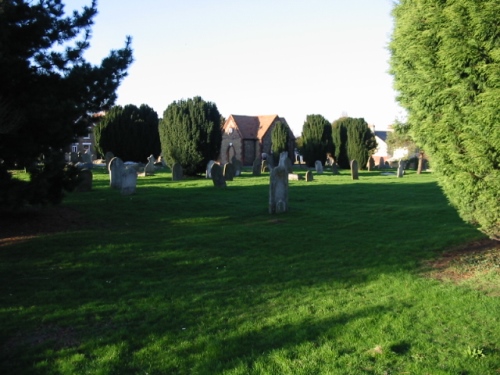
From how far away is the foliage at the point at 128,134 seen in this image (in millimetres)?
39156

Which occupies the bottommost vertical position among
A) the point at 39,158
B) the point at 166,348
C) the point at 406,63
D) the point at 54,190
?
the point at 166,348

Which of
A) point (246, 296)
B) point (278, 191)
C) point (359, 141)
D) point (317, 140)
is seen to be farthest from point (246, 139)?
point (246, 296)

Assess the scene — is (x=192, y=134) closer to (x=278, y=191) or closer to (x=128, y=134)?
(x=278, y=191)

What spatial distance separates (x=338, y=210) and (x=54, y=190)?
7.89 meters

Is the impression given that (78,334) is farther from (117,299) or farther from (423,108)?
(423,108)

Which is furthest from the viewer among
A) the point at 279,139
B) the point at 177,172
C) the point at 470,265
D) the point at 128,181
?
the point at 279,139

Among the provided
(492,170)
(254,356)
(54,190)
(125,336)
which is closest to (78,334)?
(125,336)

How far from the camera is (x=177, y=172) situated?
969 inches

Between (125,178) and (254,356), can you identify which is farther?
(125,178)

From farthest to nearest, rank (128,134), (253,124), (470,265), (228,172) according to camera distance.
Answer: (253,124), (128,134), (228,172), (470,265)

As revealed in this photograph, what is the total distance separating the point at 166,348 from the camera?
463 centimetres

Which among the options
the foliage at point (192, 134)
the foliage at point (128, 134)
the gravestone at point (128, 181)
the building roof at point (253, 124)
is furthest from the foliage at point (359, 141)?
the gravestone at point (128, 181)

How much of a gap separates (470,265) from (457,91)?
9.39 ft

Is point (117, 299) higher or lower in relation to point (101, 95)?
lower
